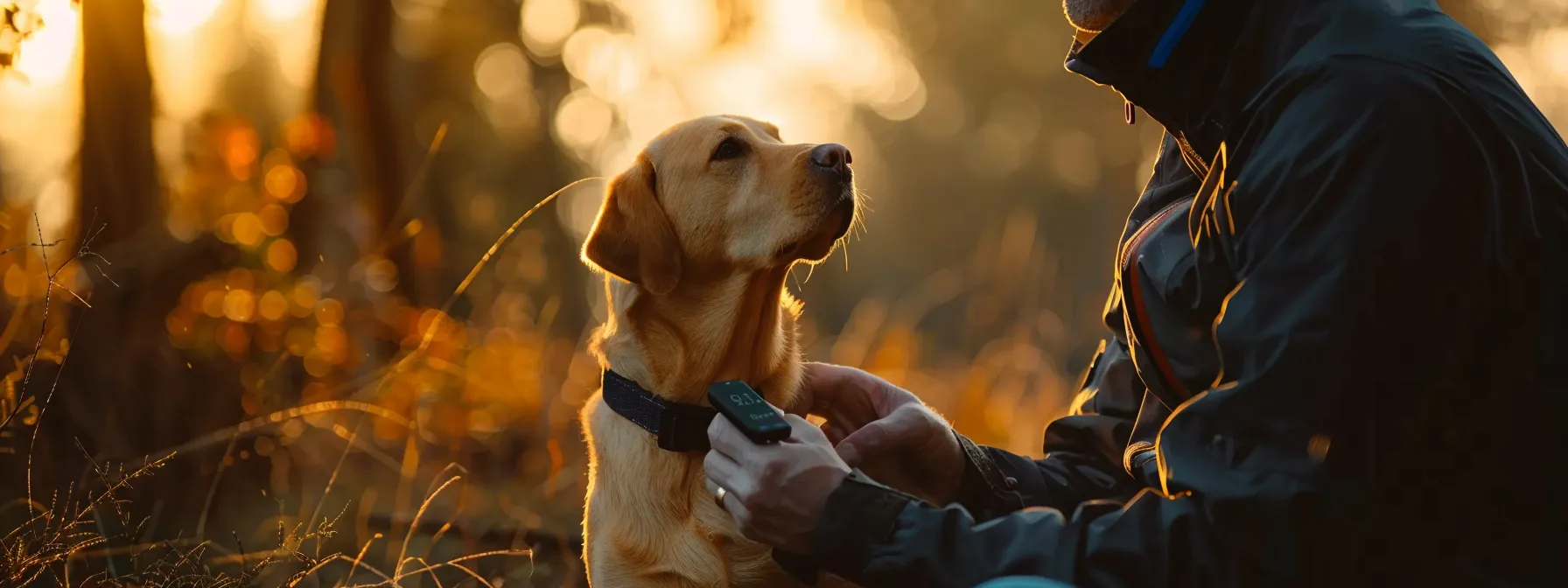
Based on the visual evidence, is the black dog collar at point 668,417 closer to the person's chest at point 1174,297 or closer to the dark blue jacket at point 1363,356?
the dark blue jacket at point 1363,356

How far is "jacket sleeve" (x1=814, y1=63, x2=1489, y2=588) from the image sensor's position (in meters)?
1.47

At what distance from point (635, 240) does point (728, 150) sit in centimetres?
43

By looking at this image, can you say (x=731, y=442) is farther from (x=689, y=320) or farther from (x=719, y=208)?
(x=719, y=208)

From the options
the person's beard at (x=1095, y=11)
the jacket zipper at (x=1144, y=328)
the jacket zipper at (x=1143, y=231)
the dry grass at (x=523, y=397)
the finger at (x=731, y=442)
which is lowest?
the dry grass at (x=523, y=397)

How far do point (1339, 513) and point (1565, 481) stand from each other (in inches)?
15.1

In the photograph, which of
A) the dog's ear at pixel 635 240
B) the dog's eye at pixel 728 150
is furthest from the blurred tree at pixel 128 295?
the dog's eye at pixel 728 150

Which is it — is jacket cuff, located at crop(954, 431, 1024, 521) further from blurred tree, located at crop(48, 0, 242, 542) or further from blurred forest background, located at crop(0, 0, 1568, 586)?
blurred tree, located at crop(48, 0, 242, 542)

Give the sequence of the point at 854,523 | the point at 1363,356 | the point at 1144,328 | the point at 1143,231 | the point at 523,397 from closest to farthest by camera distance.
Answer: the point at 1363,356 → the point at 854,523 → the point at 1144,328 → the point at 1143,231 → the point at 523,397

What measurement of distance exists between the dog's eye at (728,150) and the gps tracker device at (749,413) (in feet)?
3.10

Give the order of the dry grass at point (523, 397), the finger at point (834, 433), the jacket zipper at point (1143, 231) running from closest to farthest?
the jacket zipper at point (1143, 231) < the finger at point (834, 433) < the dry grass at point (523, 397)

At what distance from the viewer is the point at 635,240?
2764mm

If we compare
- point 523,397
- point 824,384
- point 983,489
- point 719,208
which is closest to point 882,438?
point 983,489

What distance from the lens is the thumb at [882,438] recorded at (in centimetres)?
240

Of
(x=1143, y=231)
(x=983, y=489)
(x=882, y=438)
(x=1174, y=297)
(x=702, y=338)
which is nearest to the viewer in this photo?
(x=1174, y=297)
